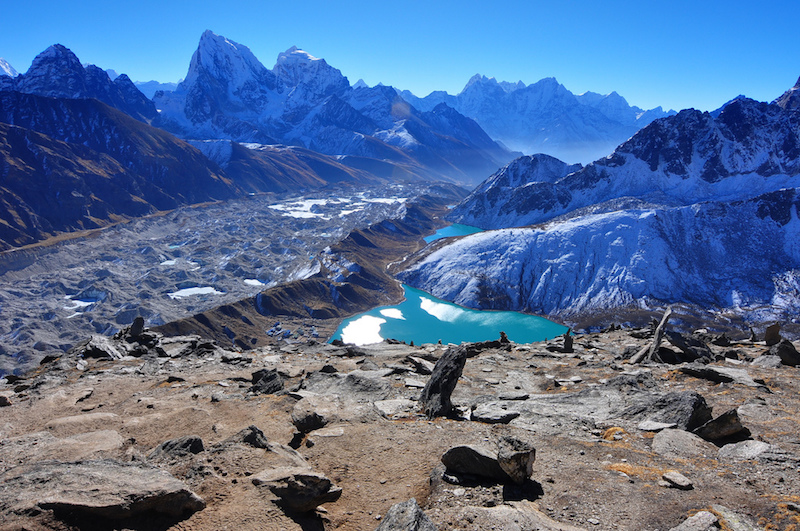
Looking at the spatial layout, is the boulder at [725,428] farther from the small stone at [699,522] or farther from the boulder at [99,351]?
the boulder at [99,351]

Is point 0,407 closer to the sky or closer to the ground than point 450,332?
closer to the sky

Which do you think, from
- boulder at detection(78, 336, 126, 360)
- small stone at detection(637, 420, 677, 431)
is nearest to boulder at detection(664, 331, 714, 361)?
small stone at detection(637, 420, 677, 431)

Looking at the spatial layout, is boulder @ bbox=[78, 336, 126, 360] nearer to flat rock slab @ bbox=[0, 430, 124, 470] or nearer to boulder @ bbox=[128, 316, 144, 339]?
boulder @ bbox=[128, 316, 144, 339]

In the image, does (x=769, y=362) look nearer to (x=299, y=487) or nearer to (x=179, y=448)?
(x=299, y=487)

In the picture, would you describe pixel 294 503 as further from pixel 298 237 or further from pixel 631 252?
pixel 298 237

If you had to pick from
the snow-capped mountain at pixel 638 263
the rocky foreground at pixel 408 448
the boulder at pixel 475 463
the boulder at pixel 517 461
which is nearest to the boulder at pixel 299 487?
the rocky foreground at pixel 408 448

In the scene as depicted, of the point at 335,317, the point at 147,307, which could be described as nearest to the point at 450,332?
the point at 335,317
